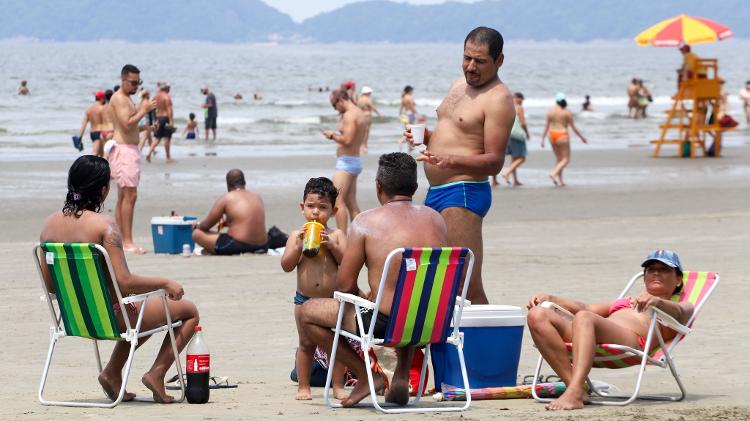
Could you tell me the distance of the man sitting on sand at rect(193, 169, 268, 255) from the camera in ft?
36.6

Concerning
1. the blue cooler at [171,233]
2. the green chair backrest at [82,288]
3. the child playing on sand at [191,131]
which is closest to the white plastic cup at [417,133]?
the green chair backrest at [82,288]

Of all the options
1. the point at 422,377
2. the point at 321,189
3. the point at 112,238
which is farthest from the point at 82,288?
the point at 422,377

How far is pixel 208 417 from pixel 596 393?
5.78ft

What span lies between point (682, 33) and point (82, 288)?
19466 mm

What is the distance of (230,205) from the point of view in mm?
11148

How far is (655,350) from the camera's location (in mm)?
5723

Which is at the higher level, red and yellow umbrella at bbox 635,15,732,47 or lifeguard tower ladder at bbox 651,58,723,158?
red and yellow umbrella at bbox 635,15,732,47

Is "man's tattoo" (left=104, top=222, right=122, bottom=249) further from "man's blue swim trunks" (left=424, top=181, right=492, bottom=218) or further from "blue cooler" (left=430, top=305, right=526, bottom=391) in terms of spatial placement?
"man's blue swim trunks" (left=424, top=181, right=492, bottom=218)

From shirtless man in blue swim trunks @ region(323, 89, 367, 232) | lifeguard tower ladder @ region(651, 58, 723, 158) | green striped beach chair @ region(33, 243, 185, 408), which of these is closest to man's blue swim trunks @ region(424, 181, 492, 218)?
green striped beach chair @ region(33, 243, 185, 408)

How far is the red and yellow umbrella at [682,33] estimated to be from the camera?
23.0 m

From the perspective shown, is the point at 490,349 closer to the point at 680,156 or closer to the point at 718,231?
the point at 718,231

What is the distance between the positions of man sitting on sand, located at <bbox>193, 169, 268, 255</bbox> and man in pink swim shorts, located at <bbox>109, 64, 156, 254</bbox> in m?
0.62

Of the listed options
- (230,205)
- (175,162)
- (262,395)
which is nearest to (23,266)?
(230,205)

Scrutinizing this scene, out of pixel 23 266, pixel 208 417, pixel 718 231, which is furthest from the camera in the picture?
pixel 718 231
